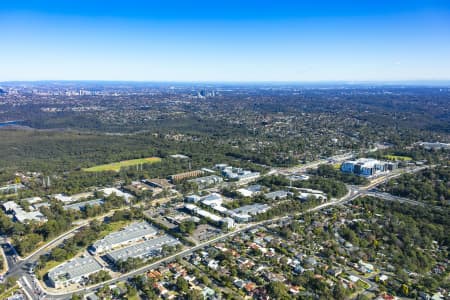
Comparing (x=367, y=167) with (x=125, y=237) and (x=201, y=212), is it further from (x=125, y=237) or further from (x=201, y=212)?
(x=125, y=237)

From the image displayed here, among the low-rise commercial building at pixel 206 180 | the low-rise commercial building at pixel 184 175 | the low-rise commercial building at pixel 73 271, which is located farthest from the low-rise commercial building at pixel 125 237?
the low-rise commercial building at pixel 184 175

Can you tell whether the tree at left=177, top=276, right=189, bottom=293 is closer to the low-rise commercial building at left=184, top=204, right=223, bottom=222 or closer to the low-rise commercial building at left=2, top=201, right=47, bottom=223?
the low-rise commercial building at left=184, top=204, right=223, bottom=222

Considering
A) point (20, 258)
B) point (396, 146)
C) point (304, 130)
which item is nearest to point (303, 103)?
point (304, 130)

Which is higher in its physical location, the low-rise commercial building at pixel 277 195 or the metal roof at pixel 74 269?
the low-rise commercial building at pixel 277 195

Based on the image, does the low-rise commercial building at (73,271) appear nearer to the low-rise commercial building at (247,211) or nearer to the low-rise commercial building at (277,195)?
the low-rise commercial building at (247,211)

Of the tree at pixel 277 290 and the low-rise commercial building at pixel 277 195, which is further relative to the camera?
the low-rise commercial building at pixel 277 195

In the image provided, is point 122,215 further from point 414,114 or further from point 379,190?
point 414,114
